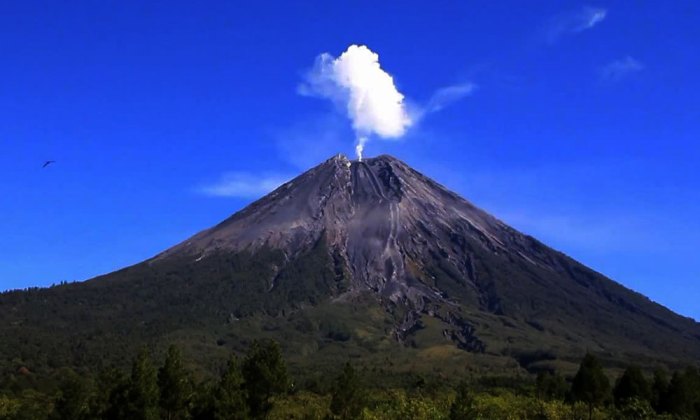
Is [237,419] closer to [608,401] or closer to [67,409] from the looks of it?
[67,409]

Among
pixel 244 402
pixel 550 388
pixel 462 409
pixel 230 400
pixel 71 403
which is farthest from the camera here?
pixel 550 388

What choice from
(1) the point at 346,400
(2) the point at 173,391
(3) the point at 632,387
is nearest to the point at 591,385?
(3) the point at 632,387

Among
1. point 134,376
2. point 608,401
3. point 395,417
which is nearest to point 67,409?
point 134,376

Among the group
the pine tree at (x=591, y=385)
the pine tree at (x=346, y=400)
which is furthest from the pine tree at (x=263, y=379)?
the pine tree at (x=591, y=385)

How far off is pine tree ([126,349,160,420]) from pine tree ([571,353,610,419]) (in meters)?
38.3

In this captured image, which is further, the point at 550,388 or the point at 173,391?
the point at 550,388

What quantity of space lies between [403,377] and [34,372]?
73794 mm

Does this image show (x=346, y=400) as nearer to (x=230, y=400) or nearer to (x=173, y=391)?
(x=230, y=400)

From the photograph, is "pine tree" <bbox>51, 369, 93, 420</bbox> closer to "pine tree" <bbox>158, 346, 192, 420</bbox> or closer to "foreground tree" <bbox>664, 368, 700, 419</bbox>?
"pine tree" <bbox>158, 346, 192, 420</bbox>

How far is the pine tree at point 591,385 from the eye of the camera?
73.4 m

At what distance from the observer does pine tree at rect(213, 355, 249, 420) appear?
5759 centimetres

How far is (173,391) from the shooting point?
201 ft

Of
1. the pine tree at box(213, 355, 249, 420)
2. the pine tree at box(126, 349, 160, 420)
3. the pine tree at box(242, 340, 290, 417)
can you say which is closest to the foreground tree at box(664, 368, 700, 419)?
the pine tree at box(242, 340, 290, 417)

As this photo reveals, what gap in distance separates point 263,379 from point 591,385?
31.5m
